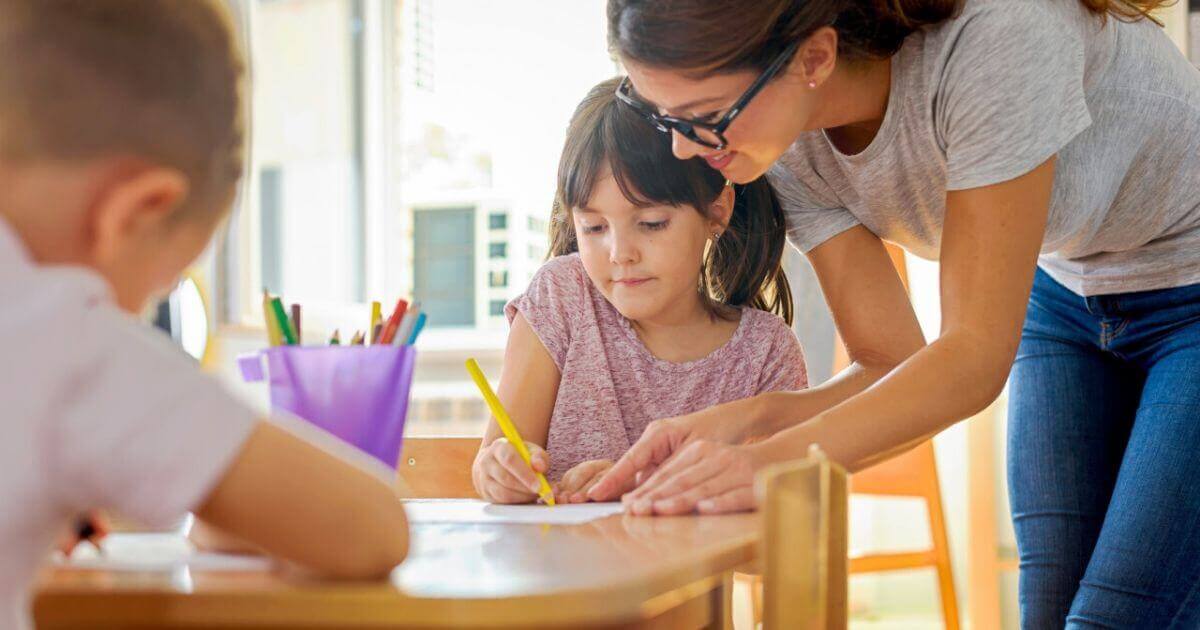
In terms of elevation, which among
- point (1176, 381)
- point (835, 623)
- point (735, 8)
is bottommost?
point (835, 623)

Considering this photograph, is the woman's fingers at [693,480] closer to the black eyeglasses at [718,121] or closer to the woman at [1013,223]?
the woman at [1013,223]

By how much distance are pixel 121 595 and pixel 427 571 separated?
0.14 meters

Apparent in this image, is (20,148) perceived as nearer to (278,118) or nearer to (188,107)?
(188,107)

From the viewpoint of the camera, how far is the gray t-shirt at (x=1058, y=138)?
1.11 m

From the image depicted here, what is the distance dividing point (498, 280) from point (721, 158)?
2.79 meters

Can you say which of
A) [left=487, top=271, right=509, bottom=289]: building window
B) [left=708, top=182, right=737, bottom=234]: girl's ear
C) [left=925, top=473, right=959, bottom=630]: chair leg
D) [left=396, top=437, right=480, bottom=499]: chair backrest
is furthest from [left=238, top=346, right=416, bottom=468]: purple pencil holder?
[left=487, top=271, right=509, bottom=289]: building window

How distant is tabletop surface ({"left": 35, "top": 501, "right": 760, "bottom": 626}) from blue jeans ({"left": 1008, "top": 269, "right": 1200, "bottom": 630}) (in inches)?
22.8

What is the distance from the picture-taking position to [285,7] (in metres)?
3.99

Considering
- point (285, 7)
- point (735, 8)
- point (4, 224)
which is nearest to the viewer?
point (4, 224)

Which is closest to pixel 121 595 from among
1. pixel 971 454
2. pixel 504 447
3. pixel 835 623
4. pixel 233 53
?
pixel 233 53

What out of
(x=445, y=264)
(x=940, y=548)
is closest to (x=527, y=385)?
(x=940, y=548)

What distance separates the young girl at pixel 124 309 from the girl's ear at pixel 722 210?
3.27 feet

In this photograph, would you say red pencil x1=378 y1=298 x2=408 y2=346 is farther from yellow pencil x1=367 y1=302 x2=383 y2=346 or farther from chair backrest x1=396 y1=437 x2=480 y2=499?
chair backrest x1=396 y1=437 x2=480 y2=499

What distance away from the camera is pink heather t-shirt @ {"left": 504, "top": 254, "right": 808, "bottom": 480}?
4.85 feet
